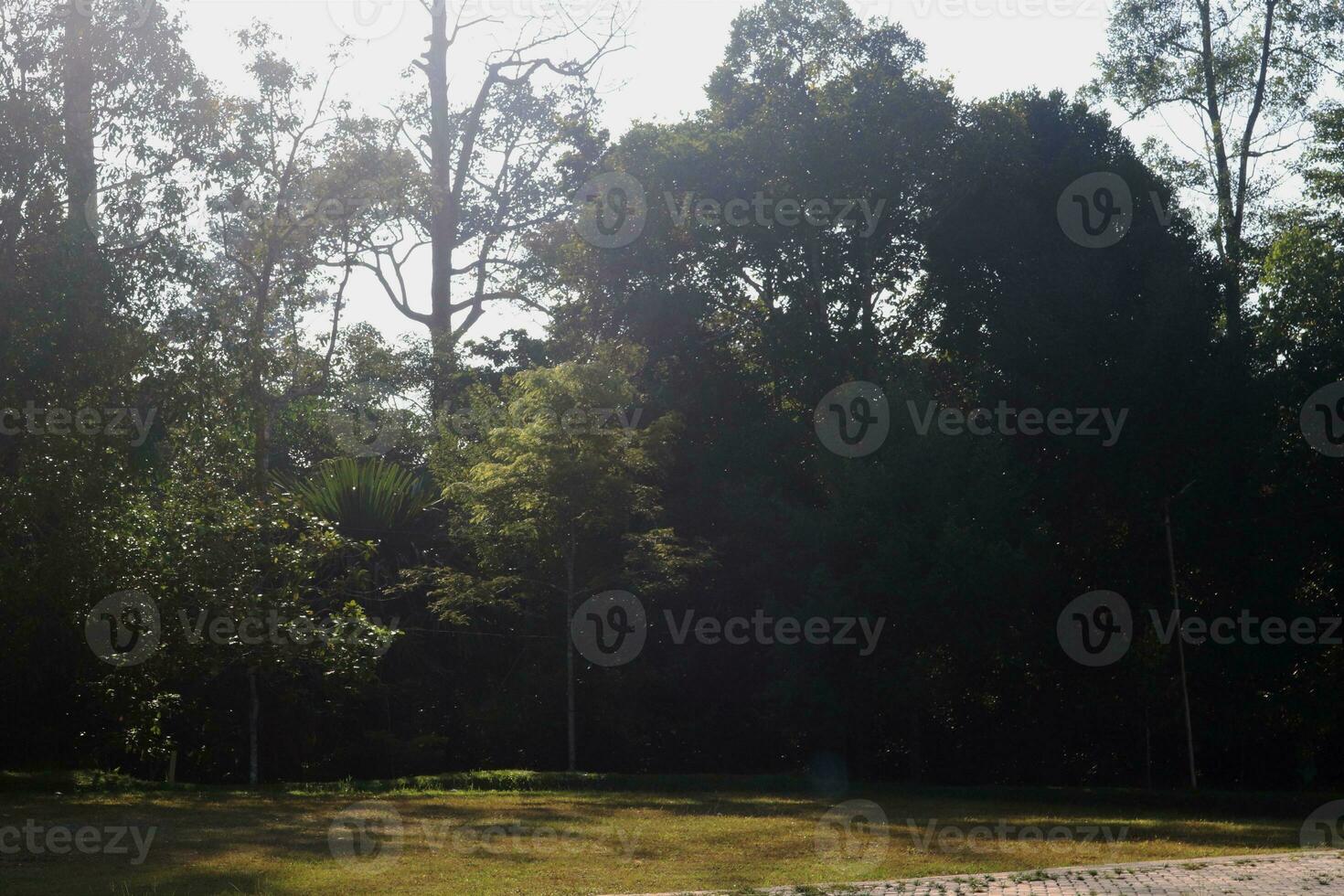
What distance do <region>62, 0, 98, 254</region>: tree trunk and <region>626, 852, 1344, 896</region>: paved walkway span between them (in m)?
9.86

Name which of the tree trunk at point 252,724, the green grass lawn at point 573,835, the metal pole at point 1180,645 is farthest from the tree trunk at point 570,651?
the metal pole at point 1180,645

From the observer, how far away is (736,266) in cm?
2695

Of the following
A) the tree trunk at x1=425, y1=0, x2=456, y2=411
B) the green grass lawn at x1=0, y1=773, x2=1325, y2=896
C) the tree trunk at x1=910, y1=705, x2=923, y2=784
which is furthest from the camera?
the tree trunk at x1=425, y1=0, x2=456, y2=411

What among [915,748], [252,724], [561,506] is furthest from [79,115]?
[915,748]

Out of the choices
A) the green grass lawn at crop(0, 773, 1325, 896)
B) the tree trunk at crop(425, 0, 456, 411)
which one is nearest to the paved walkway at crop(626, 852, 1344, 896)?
A: the green grass lawn at crop(0, 773, 1325, 896)

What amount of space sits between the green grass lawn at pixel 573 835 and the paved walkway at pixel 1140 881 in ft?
1.58

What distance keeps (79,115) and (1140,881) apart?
12788mm

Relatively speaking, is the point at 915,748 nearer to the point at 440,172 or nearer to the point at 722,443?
the point at 722,443

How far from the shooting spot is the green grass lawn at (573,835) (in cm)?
955

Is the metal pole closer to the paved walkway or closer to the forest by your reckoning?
the forest

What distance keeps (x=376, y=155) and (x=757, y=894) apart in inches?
871

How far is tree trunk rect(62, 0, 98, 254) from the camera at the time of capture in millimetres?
13750

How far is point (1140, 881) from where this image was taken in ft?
30.6

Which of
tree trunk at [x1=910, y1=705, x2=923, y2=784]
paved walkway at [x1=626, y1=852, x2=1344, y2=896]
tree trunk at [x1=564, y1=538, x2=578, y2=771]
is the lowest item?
tree trunk at [x1=910, y1=705, x2=923, y2=784]
